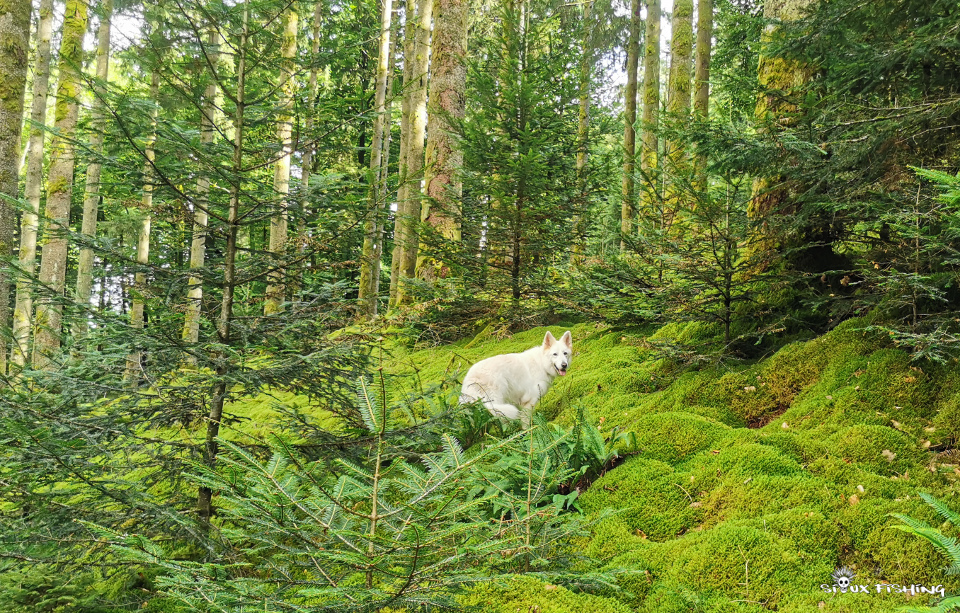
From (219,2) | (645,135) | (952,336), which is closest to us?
(952,336)

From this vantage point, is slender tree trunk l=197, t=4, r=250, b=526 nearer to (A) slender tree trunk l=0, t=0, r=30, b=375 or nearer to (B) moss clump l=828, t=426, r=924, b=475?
(A) slender tree trunk l=0, t=0, r=30, b=375

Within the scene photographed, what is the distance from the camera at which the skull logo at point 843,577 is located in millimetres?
2704

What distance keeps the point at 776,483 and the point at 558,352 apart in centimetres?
281

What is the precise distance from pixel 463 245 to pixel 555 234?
5.34ft

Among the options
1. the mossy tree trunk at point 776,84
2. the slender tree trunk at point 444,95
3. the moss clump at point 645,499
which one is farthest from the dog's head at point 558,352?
the slender tree trunk at point 444,95

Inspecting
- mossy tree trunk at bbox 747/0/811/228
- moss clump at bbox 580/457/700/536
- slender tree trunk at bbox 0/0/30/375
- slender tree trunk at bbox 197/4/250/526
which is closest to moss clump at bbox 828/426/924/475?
moss clump at bbox 580/457/700/536

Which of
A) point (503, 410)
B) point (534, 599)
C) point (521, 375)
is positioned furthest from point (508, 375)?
point (534, 599)

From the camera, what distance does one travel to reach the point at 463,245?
29.5 feet

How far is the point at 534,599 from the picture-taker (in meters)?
2.93

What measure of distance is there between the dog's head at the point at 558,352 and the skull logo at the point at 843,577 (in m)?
3.31

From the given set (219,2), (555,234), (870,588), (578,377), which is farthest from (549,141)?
(870,588)

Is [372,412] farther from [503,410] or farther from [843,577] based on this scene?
[503,410]

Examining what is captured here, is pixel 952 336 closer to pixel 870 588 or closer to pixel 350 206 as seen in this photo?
pixel 870 588

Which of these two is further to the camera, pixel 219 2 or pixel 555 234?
pixel 555 234
